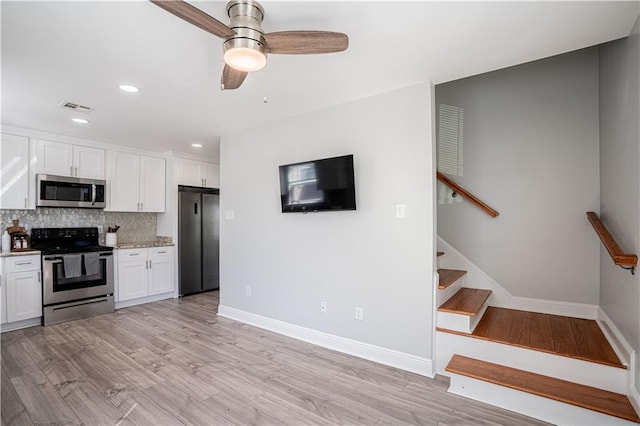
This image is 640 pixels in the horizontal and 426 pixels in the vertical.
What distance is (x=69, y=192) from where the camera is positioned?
4.12m

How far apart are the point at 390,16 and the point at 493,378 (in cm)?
240

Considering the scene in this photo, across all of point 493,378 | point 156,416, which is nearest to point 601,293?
point 493,378

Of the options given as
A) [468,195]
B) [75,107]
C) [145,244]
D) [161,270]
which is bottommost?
[161,270]

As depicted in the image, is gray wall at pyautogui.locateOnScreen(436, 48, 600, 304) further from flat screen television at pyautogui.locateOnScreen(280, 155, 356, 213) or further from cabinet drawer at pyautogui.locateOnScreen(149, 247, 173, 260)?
cabinet drawer at pyautogui.locateOnScreen(149, 247, 173, 260)

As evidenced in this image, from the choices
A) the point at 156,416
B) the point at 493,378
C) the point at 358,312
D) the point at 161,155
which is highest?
the point at 161,155

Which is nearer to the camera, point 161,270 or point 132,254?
point 132,254

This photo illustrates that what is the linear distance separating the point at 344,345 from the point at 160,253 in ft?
11.0

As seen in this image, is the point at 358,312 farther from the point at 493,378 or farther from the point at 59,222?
the point at 59,222

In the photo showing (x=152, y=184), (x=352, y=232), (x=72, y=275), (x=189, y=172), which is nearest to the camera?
(x=352, y=232)

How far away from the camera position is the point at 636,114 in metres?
1.85

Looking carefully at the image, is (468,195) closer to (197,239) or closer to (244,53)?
(244,53)

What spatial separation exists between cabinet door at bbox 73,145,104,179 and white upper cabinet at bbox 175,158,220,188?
1.05 metres

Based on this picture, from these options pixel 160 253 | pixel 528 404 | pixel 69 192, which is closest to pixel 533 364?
pixel 528 404

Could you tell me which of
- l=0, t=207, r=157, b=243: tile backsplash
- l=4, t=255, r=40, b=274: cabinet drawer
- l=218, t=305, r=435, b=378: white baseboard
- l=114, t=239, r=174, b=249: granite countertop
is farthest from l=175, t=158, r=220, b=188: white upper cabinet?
l=218, t=305, r=435, b=378: white baseboard
